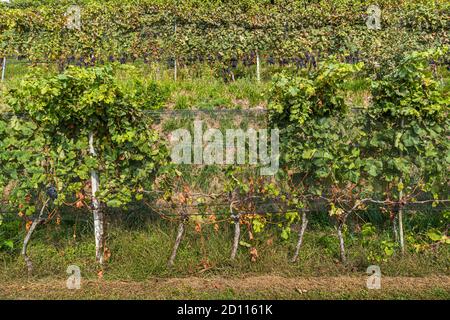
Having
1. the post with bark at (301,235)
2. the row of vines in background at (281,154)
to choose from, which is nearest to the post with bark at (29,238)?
the row of vines in background at (281,154)

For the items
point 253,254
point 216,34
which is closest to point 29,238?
point 253,254

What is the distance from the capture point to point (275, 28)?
8992 millimetres

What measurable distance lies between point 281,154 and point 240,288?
4.47 feet

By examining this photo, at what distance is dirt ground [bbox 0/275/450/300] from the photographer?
3.94m

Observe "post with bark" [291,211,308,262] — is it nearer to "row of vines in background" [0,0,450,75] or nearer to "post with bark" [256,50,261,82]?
"post with bark" [256,50,261,82]

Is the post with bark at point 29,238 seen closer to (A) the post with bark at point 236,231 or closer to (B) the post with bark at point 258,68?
(A) the post with bark at point 236,231

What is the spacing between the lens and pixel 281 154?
4262 millimetres

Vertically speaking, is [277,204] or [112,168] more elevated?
[112,168]

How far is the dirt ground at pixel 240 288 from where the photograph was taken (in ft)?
12.9

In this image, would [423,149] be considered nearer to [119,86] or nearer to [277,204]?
[277,204]

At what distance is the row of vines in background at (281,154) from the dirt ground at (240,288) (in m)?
0.32

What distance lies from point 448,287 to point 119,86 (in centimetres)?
367

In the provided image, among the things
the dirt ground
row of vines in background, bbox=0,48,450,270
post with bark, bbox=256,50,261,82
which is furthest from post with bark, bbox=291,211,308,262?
post with bark, bbox=256,50,261,82

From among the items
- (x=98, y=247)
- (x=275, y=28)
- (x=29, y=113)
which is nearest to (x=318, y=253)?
(x=98, y=247)
